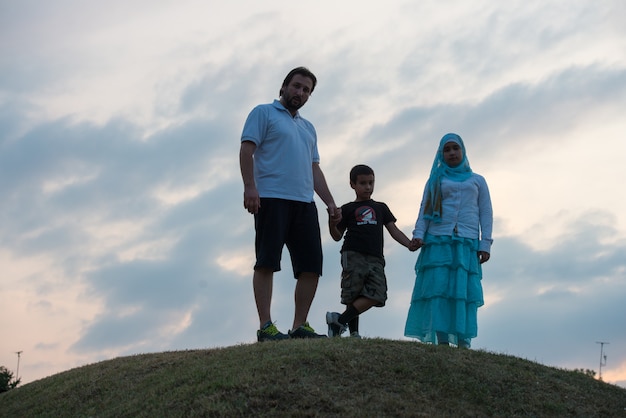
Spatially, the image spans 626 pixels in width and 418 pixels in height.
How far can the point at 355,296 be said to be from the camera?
9.31 m

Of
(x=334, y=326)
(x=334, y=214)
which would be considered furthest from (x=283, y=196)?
(x=334, y=326)

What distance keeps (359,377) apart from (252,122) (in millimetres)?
2809

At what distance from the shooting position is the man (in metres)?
8.18

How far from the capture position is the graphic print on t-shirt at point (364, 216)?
9469mm

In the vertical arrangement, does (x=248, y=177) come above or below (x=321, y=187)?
below

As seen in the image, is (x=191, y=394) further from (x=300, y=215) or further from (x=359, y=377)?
(x=300, y=215)

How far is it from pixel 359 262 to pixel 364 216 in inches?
21.6

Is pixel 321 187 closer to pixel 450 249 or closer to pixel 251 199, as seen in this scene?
pixel 251 199

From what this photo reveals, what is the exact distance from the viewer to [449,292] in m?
9.06

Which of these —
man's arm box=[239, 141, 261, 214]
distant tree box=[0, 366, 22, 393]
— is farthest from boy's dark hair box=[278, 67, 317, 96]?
distant tree box=[0, 366, 22, 393]

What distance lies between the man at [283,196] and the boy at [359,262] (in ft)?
2.38

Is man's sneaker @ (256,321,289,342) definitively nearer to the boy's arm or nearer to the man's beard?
the boy's arm

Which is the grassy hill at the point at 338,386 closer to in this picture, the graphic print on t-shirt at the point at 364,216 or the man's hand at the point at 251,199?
the man's hand at the point at 251,199

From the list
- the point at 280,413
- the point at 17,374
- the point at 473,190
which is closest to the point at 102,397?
the point at 280,413
